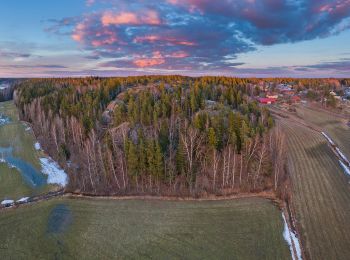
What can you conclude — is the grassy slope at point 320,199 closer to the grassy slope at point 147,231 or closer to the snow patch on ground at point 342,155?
the snow patch on ground at point 342,155

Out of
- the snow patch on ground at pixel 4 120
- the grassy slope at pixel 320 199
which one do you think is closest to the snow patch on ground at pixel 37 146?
the snow patch on ground at pixel 4 120

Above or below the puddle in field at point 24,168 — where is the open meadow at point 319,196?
below

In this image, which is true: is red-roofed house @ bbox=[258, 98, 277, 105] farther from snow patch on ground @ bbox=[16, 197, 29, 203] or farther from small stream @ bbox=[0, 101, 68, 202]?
snow patch on ground @ bbox=[16, 197, 29, 203]

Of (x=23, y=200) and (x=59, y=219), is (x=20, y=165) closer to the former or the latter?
(x=23, y=200)

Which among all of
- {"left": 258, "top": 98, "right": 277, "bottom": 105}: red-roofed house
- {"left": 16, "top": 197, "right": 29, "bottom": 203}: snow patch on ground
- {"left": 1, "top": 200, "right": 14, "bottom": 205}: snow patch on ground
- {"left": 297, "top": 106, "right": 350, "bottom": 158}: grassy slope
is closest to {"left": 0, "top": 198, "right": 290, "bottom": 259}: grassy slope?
{"left": 16, "top": 197, "right": 29, "bottom": 203}: snow patch on ground

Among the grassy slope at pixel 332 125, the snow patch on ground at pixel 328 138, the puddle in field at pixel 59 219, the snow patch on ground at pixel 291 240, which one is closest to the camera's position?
the snow patch on ground at pixel 291 240

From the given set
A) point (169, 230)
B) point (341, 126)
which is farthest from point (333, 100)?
point (169, 230)
